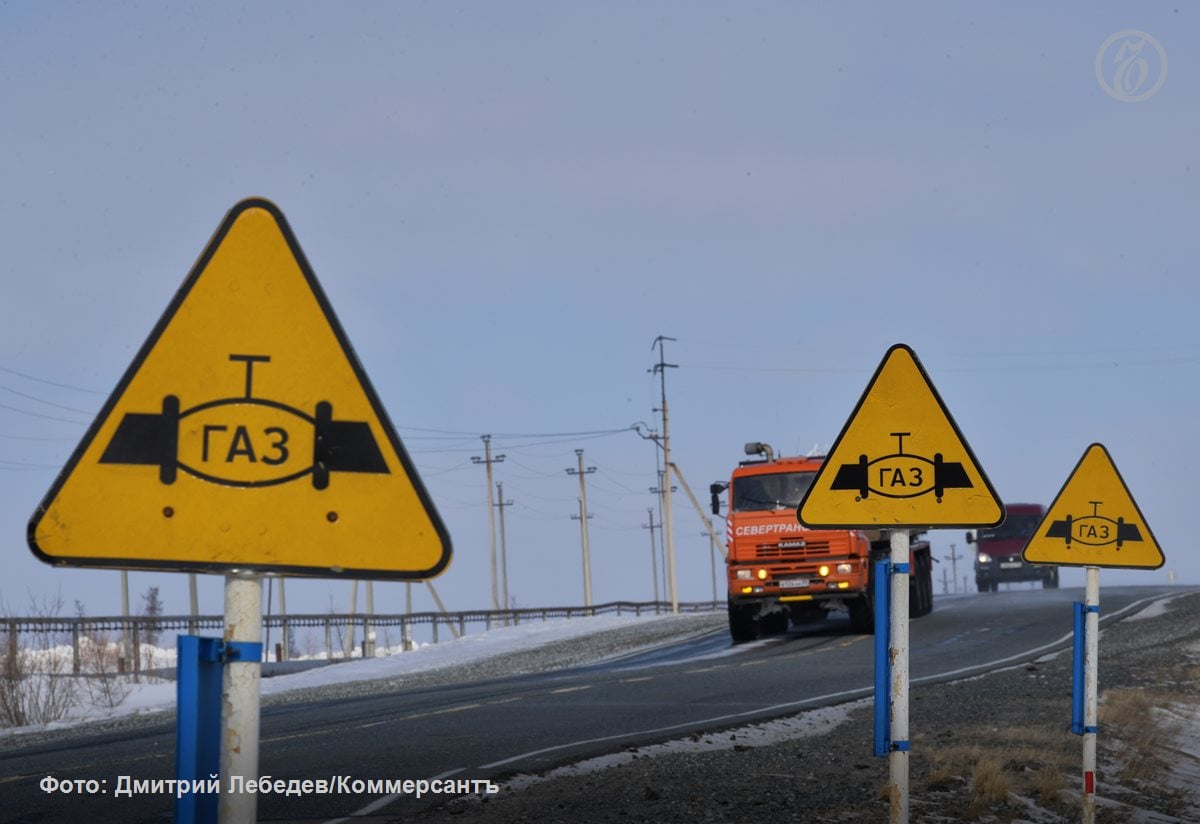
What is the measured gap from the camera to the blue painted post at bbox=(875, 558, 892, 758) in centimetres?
651

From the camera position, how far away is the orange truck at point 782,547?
2814 centimetres

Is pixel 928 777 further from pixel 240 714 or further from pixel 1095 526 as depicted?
pixel 240 714

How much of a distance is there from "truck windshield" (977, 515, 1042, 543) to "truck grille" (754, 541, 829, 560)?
24.4 m

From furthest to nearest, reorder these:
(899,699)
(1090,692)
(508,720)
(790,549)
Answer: (790,549), (508,720), (1090,692), (899,699)

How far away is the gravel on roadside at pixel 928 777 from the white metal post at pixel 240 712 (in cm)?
629

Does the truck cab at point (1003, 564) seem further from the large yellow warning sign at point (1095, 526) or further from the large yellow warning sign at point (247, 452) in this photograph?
the large yellow warning sign at point (247, 452)

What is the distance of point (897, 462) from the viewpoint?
22.9 feet

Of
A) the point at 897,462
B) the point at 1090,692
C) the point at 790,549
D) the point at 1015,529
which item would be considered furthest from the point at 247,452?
the point at 1015,529

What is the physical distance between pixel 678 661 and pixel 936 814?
1791 centimetres

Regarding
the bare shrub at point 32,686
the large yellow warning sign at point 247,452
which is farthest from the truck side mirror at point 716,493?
the large yellow warning sign at point 247,452

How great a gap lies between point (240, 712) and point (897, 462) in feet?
14.2

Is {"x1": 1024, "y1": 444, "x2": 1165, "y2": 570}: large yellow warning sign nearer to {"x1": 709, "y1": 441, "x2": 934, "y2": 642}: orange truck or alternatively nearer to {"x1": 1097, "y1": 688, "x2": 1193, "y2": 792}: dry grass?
→ {"x1": 1097, "y1": 688, "x2": 1193, "y2": 792}: dry grass

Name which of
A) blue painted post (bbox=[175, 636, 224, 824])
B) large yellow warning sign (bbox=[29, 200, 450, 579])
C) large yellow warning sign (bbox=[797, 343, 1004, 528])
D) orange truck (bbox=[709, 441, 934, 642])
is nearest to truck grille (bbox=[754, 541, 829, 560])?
orange truck (bbox=[709, 441, 934, 642])

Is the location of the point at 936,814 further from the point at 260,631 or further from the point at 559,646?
the point at 559,646
